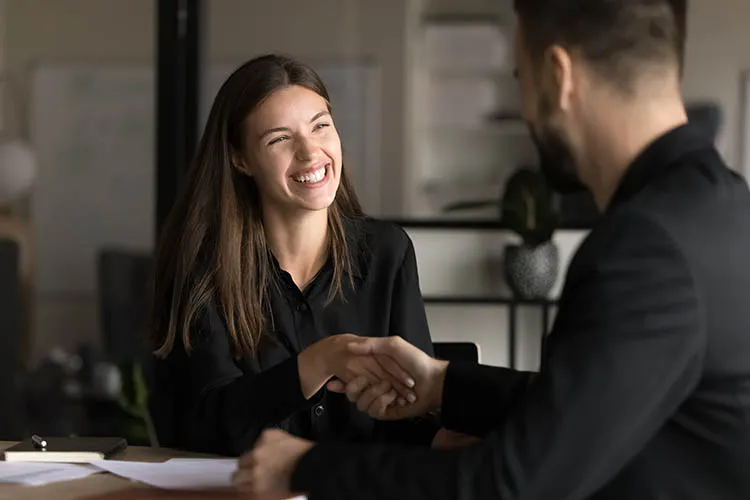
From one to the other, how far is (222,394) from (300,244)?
0.36m

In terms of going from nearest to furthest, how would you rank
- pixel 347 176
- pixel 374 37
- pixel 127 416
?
pixel 347 176 → pixel 127 416 → pixel 374 37

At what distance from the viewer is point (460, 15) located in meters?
6.10

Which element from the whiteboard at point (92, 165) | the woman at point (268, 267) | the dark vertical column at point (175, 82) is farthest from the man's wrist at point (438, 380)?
the whiteboard at point (92, 165)

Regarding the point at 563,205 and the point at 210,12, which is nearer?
the point at 563,205

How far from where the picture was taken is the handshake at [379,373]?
162cm

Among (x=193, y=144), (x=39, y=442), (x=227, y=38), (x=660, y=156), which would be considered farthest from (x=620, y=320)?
(x=227, y=38)

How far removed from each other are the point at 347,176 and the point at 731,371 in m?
1.19

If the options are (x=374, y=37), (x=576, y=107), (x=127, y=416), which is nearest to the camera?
(x=576, y=107)

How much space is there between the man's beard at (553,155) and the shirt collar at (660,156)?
0.07 meters

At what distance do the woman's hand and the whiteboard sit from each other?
12.0 feet

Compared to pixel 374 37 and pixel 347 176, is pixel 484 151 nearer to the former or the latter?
pixel 374 37

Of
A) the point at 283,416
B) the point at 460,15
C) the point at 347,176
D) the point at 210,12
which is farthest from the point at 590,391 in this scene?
the point at 460,15

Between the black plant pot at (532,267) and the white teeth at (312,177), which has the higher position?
the white teeth at (312,177)

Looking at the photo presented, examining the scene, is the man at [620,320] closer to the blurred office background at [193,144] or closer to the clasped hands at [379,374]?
the clasped hands at [379,374]
